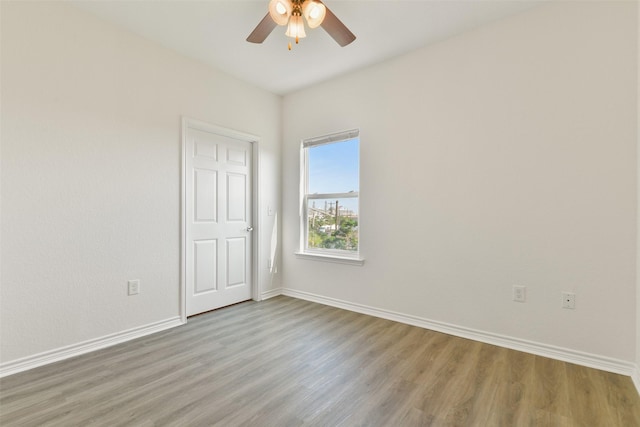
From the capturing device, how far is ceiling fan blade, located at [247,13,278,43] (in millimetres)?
2002

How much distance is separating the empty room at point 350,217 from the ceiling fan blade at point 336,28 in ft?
0.06

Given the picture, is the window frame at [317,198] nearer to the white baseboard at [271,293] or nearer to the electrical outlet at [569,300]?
the white baseboard at [271,293]

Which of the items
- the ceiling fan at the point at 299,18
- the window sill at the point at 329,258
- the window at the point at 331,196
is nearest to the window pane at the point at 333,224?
the window at the point at 331,196

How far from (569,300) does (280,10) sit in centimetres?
283

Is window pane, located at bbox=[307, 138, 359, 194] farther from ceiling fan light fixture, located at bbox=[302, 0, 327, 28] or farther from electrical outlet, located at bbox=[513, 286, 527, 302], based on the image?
electrical outlet, located at bbox=[513, 286, 527, 302]

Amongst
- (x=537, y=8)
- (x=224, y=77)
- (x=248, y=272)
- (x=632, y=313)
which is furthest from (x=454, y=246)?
(x=224, y=77)

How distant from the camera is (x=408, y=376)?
6.43ft

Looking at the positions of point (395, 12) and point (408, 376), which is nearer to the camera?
point (408, 376)

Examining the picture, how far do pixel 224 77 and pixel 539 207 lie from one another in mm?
3246

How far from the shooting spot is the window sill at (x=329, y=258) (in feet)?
10.6

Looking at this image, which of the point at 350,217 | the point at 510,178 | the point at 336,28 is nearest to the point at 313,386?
the point at 350,217

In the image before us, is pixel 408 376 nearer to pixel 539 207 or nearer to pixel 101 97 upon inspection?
pixel 539 207

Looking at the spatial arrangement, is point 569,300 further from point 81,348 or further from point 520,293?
point 81,348

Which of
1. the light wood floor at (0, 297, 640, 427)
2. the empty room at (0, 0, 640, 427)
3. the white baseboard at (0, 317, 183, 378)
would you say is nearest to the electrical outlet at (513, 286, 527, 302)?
the empty room at (0, 0, 640, 427)
